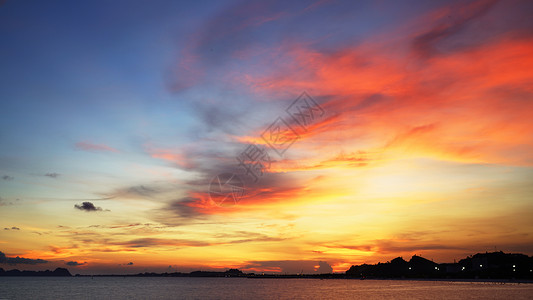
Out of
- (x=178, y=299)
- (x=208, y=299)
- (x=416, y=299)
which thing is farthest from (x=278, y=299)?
(x=416, y=299)

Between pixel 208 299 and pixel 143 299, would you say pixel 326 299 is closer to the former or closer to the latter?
pixel 208 299

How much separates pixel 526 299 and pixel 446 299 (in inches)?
1157

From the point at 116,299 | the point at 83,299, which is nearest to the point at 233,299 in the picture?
the point at 116,299

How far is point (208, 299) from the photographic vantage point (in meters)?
→ 160

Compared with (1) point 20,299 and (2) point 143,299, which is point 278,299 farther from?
(1) point 20,299

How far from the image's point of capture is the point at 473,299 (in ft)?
479

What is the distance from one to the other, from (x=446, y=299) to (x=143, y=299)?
122040mm

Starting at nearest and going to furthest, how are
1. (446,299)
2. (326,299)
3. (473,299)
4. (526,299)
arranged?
1. (526,299)
2. (473,299)
3. (446,299)
4. (326,299)

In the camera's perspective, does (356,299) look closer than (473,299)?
No

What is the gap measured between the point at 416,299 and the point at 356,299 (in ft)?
78.4

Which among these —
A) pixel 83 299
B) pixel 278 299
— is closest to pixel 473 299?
pixel 278 299

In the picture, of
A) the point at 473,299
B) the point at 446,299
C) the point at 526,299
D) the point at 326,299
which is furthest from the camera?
the point at 326,299

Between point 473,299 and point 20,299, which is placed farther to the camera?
point 20,299

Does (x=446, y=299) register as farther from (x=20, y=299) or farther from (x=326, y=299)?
(x=20, y=299)
